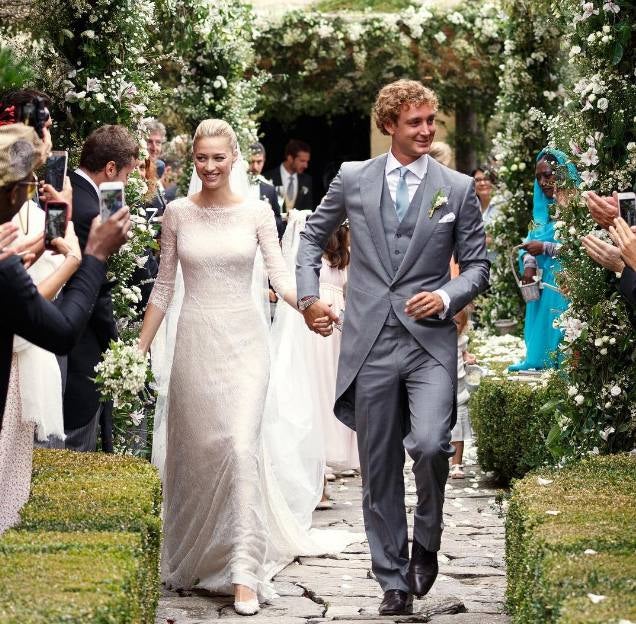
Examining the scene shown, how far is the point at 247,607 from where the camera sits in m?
6.60

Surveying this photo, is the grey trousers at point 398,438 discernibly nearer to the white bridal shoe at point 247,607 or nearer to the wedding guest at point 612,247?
the white bridal shoe at point 247,607

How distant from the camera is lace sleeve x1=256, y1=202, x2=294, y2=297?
7141mm

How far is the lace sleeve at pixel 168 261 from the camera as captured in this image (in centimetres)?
721

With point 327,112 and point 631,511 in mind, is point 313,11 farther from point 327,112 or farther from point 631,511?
point 631,511

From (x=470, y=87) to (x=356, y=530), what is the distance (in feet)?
41.0

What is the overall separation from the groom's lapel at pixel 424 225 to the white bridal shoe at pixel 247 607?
1.62m

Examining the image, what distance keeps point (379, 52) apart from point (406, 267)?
44.8ft

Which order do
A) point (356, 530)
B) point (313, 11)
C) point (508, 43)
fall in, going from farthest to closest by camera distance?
point (313, 11)
point (508, 43)
point (356, 530)

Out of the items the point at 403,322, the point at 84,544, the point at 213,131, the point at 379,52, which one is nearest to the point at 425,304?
the point at 403,322

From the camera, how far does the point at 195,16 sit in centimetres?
990

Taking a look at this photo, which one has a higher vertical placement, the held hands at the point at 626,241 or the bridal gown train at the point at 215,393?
the held hands at the point at 626,241

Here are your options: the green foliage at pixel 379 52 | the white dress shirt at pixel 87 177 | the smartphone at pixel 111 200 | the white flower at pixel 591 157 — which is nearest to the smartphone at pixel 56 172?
the smartphone at pixel 111 200

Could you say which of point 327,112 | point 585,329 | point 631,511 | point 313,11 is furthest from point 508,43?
point 631,511

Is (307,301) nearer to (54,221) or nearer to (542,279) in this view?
(54,221)
